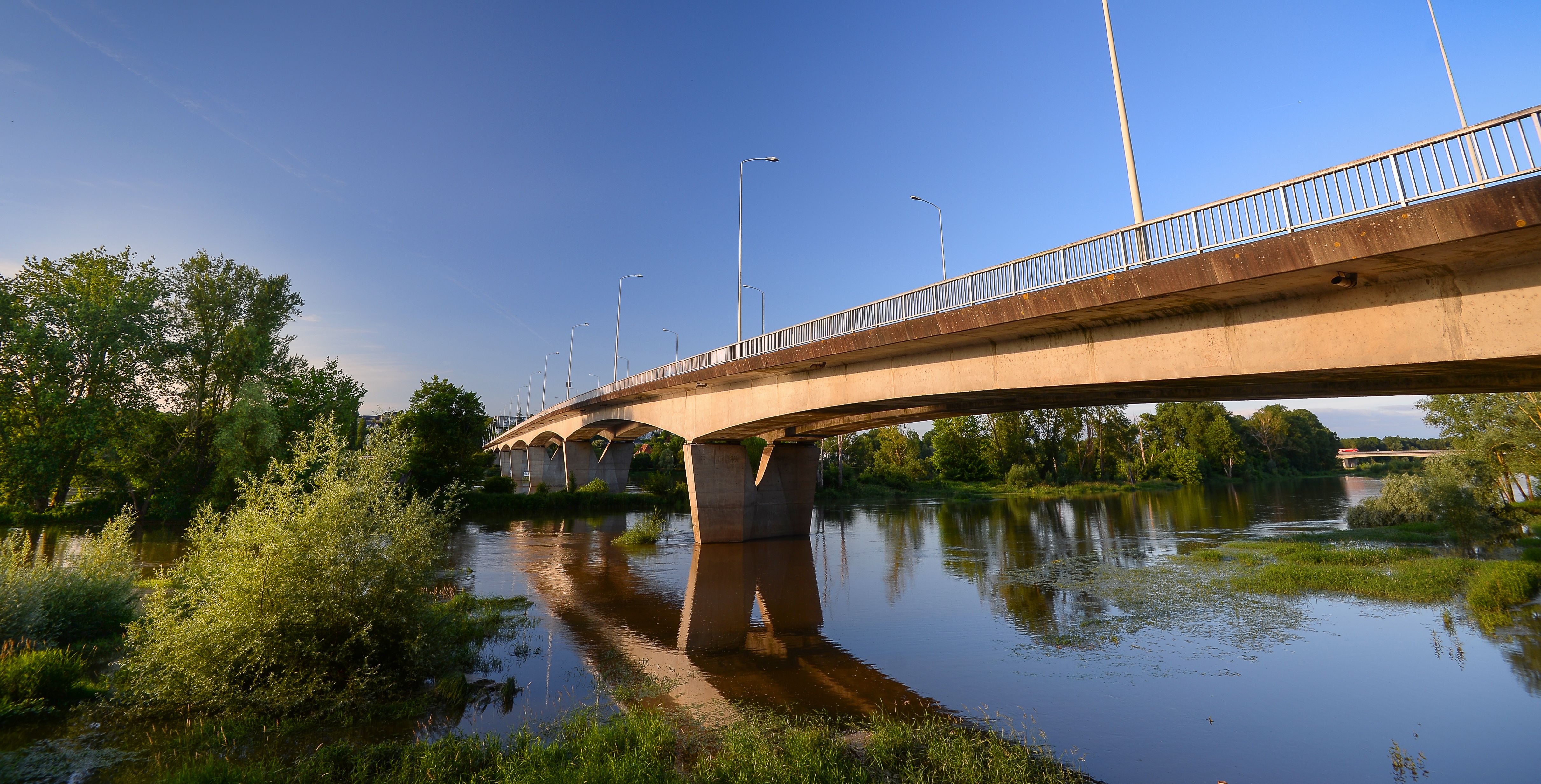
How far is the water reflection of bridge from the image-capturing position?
973 cm

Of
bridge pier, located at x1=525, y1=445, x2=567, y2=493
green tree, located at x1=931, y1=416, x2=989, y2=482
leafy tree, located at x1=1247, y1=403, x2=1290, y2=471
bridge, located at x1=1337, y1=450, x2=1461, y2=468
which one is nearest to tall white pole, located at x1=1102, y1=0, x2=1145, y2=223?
bridge pier, located at x1=525, y1=445, x2=567, y2=493

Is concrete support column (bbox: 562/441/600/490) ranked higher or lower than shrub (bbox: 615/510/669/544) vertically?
higher

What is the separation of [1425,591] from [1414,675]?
8405 millimetres

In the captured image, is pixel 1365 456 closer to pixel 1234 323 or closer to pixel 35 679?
pixel 1234 323

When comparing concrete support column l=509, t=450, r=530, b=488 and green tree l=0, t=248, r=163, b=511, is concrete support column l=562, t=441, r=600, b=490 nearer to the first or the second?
concrete support column l=509, t=450, r=530, b=488

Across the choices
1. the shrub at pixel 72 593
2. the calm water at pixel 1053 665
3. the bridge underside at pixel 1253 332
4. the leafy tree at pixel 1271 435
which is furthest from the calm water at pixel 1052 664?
the leafy tree at pixel 1271 435

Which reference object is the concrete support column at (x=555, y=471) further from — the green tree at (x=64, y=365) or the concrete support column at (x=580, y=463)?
the green tree at (x=64, y=365)

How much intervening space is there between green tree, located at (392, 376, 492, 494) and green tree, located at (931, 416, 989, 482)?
172 feet

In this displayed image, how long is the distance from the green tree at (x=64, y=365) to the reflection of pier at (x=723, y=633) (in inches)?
799

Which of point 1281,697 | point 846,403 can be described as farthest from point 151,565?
point 1281,697

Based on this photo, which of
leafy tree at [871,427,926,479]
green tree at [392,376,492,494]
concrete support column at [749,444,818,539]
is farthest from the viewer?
leafy tree at [871,427,926,479]

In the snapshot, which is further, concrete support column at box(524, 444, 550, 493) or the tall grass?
concrete support column at box(524, 444, 550, 493)

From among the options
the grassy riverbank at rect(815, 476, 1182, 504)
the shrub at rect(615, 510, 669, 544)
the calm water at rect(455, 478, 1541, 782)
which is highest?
the grassy riverbank at rect(815, 476, 1182, 504)

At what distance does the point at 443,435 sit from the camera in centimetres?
4188
